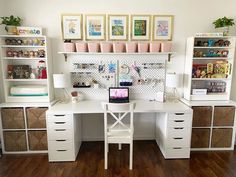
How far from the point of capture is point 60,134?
255cm

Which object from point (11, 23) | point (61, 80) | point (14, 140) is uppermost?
point (11, 23)

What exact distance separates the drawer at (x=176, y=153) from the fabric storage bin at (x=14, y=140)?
83.8 inches

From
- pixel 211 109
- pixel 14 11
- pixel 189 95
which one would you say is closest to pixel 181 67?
pixel 189 95

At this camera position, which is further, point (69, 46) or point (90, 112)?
point (69, 46)

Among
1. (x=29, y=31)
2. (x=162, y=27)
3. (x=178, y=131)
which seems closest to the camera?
(x=178, y=131)

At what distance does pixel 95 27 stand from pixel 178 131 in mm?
2020

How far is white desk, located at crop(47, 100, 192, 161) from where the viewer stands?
253 centimetres

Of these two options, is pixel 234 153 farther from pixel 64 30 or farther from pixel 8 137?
pixel 8 137

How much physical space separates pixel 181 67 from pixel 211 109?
2.69 feet

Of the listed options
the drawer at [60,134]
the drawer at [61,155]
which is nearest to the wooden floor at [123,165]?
the drawer at [61,155]

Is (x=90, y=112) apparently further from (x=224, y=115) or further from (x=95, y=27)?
(x=224, y=115)

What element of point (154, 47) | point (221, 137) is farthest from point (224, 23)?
A: point (221, 137)

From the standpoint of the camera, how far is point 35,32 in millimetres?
2781

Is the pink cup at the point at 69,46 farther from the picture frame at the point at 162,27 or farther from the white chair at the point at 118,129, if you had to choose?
the picture frame at the point at 162,27
